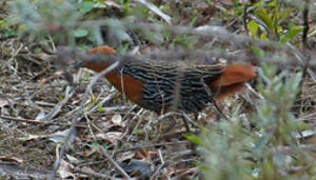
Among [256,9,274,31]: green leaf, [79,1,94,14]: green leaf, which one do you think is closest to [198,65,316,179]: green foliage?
[256,9,274,31]: green leaf

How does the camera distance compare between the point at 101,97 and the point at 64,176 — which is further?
the point at 101,97

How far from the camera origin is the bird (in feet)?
16.1

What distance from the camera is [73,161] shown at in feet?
15.7

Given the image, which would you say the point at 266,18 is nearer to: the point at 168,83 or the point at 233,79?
the point at 233,79

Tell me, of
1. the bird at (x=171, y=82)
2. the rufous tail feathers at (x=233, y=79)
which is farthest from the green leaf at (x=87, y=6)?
the rufous tail feathers at (x=233, y=79)

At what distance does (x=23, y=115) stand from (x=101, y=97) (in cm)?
66

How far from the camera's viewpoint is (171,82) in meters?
5.09

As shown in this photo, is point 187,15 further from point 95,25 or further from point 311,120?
point 95,25

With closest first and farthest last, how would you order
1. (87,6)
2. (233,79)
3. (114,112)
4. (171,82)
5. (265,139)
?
(265,139)
(233,79)
(171,82)
(114,112)
(87,6)

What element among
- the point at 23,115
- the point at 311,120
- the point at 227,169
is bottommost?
the point at 23,115

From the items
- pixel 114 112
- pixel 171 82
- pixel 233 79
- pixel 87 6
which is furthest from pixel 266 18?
pixel 87 6

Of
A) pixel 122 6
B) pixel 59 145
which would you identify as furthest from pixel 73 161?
pixel 122 6

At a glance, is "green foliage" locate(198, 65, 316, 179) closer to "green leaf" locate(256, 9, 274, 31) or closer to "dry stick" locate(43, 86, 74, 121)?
"green leaf" locate(256, 9, 274, 31)

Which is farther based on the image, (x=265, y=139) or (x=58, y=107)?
(x=58, y=107)
